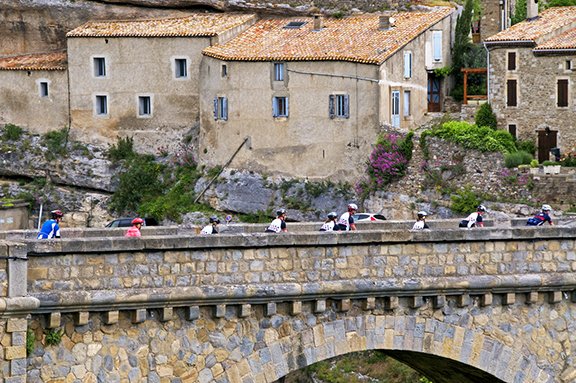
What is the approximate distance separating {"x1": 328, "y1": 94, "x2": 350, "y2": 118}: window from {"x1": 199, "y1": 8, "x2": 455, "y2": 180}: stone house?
0.10 feet

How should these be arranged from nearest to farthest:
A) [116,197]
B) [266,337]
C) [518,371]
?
[266,337], [518,371], [116,197]

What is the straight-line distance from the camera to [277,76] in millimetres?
70125

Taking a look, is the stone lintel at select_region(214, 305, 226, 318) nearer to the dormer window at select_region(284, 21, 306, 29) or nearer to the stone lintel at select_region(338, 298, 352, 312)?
the stone lintel at select_region(338, 298, 352, 312)

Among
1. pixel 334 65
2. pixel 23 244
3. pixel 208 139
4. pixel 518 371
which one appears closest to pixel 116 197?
pixel 208 139

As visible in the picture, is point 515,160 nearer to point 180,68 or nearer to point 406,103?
point 406,103

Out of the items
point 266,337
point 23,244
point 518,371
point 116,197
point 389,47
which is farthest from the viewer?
point 116,197

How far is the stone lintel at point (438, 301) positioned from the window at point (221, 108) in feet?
121

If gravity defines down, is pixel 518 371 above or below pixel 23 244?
below

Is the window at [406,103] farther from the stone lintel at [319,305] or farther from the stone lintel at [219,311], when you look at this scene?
the stone lintel at [219,311]

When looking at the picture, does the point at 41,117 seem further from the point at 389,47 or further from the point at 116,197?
the point at 389,47

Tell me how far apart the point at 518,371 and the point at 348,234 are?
4.09 meters

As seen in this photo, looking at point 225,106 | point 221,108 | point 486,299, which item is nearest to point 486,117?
point 225,106

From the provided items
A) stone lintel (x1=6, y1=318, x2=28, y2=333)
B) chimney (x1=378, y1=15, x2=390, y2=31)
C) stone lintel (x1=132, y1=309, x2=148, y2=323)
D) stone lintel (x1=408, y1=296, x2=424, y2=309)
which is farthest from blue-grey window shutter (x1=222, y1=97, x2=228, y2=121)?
stone lintel (x1=6, y1=318, x2=28, y2=333)

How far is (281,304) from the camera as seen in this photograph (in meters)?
33.6
